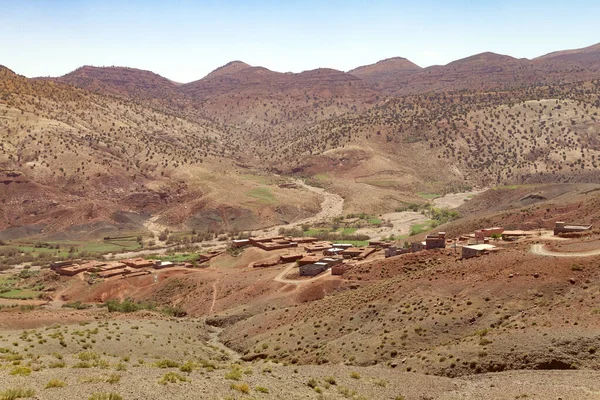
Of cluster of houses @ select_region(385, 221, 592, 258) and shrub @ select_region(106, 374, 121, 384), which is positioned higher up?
shrub @ select_region(106, 374, 121, 384)

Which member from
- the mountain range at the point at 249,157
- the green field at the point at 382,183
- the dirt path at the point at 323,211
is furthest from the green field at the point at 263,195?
the green field at the point at 382,183

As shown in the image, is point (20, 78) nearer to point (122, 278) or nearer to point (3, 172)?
point (3, 172)

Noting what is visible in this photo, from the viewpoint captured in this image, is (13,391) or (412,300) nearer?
(13,391)

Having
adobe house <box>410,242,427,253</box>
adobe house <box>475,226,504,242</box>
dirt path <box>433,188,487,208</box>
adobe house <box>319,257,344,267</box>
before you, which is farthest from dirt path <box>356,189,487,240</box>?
adobe house <box>410,242,427,253</box>

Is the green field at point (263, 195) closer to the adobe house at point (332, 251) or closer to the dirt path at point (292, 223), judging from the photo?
the dirt path at point (292, 223)

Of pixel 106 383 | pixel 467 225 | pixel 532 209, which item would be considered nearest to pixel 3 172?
pixel 467 225

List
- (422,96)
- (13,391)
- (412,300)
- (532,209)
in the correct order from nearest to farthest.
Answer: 1. (13,391)
2. (412,300)
3. (532,209)
4. (422,96)

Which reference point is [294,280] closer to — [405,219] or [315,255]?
[315,255]

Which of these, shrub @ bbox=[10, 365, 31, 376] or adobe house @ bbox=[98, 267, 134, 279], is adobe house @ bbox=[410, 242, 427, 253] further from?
shrub @ bbox=[10, 365, 31, 376]
